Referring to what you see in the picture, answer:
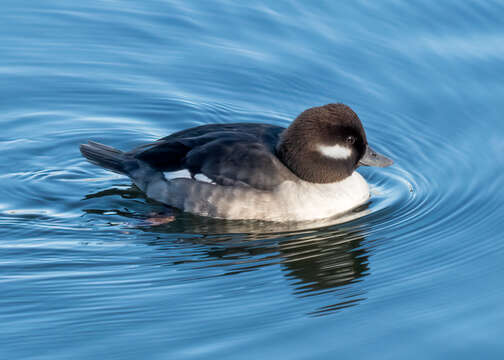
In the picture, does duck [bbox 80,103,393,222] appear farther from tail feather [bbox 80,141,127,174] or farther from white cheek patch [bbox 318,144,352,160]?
tail feather [bbox 80,141,127,174]

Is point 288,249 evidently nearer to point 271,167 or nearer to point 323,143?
point 271,167

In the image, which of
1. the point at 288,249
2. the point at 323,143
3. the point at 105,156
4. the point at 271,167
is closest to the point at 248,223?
the point at 271,167

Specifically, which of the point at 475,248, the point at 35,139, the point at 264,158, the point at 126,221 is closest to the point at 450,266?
the point at 475,248

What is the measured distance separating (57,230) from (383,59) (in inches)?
213

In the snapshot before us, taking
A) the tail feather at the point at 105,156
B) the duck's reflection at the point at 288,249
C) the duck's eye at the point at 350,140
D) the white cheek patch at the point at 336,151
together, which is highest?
the duck's eye at the point at 350,140

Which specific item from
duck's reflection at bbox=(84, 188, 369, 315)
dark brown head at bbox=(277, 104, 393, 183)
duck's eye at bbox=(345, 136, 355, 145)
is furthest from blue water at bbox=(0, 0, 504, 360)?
duck's eye at bbox=(345, 136, 355, 145)

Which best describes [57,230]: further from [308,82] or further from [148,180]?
[308,82]

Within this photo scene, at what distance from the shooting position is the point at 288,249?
8039 mm

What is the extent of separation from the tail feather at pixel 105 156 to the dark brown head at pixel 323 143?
1.81m

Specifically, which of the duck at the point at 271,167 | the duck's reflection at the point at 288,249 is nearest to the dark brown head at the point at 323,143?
the duck at the point at 271,167

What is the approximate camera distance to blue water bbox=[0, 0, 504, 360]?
21.8ft

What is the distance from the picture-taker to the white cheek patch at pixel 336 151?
28.2 ft

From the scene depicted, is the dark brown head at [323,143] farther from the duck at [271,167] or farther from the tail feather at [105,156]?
the tail feather at [105,156]

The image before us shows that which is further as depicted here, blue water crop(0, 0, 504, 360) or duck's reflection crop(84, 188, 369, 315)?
duck's reflection crop(84, 188, 369, 315)
